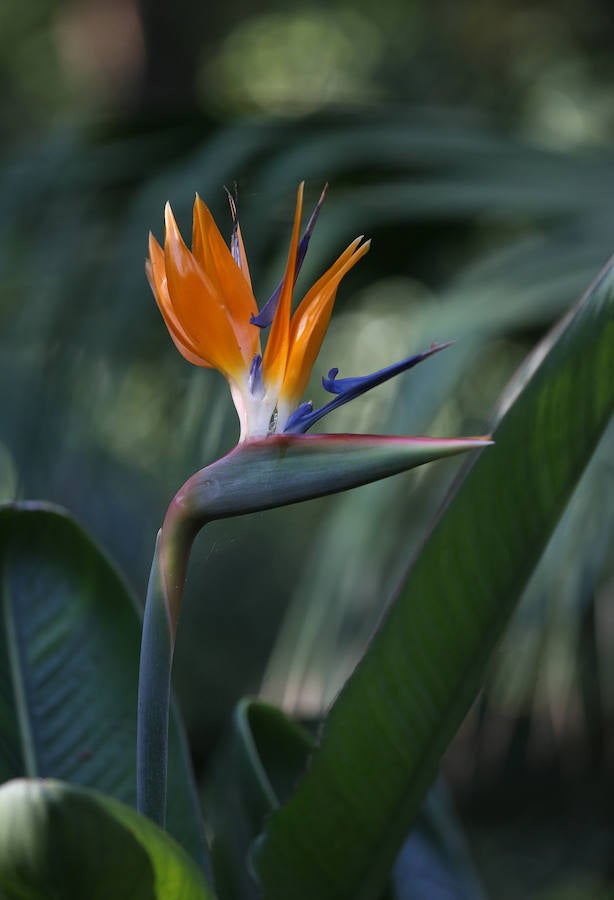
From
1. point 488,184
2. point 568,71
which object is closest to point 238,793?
point 488,184

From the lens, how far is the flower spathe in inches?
12.5

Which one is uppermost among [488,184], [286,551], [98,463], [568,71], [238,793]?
[568,71]

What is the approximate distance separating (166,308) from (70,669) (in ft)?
0.65

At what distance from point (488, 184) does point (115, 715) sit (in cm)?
77

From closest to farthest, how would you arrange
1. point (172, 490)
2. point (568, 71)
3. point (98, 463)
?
point (172, 490)
point (98, 463)
point (568, 71)

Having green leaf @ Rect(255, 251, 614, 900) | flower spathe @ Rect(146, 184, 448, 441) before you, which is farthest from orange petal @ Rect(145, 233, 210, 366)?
green leaf @ Rect(255, 251, 614, 900)

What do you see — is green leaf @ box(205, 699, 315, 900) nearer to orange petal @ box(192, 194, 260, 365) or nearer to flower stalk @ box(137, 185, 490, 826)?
flower stalk @ box(137, 185, 490, 826)

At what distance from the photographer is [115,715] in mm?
440

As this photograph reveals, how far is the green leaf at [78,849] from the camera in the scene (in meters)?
0.29

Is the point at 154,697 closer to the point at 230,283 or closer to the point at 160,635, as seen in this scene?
the point at 160,635

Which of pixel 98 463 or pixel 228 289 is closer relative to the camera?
pixel 228 289

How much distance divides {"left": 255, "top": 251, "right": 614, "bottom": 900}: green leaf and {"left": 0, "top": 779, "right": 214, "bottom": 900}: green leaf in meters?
0.09

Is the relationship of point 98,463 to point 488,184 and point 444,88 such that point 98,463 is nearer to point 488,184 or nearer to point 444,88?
point 488,184

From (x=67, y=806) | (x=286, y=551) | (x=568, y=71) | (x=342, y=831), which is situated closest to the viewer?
(x=67, y=806)
